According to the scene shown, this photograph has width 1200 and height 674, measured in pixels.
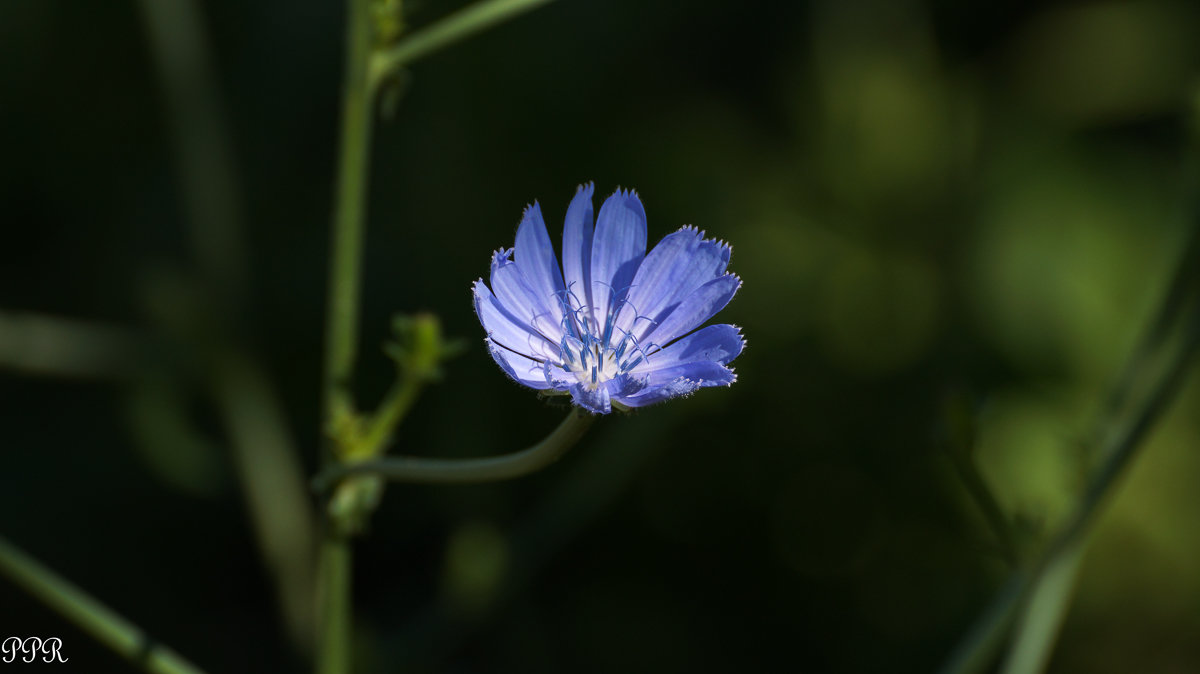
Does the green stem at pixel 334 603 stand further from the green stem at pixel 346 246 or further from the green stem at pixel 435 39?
the green stem at pixel 435 39

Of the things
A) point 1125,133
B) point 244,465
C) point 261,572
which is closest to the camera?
point 244,465

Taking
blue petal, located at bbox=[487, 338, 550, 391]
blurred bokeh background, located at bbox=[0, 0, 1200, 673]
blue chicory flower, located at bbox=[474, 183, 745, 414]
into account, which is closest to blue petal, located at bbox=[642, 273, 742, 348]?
blue chicory flower, located at bbox=[474, 183, 745, 414]

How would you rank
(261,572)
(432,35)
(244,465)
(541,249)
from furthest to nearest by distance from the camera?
(261,572), (244,465), (432,35), (541,249)

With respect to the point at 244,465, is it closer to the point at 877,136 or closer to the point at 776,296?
the point at 776,296

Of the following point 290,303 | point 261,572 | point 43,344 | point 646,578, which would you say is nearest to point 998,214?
point 646,578

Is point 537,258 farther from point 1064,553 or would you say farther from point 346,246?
point 1064,553

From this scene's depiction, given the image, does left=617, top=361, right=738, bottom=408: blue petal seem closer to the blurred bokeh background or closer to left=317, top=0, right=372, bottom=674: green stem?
left=317, top=0, right=372, bottom=674: green stem

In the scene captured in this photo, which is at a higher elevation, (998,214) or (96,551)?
(998,214)
